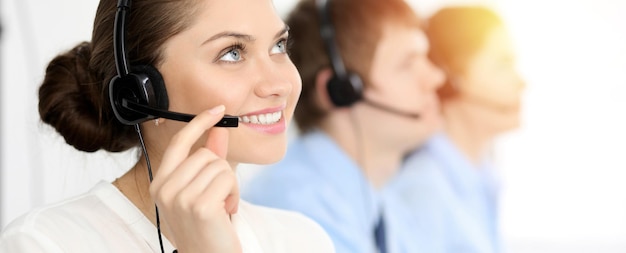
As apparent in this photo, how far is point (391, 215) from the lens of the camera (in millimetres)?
2135

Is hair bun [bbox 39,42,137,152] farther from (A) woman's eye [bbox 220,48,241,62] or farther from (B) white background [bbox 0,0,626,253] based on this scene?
(B) white background [bbox 0,0,626,253]

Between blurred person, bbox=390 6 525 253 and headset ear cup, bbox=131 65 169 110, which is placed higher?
headset ear cup, bbox=131 65 169 110

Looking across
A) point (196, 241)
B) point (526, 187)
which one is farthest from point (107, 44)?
point (526, 187)

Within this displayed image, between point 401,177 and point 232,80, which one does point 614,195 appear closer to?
point 401,177

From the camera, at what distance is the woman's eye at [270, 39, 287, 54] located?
43.6 inches

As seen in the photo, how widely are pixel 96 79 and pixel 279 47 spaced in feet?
0.86

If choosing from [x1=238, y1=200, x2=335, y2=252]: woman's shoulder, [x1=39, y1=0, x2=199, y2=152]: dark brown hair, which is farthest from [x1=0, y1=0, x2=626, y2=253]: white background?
[x1=39, y1=0, x2=199, y2=152]: dark brown hair

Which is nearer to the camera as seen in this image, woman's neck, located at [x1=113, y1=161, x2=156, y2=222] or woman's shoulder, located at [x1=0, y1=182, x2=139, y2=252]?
woman's shoulder, located at [x1=0, y1=182, x2=139, y2=252]

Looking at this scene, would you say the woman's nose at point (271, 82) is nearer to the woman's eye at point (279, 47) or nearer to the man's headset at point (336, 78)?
the woman's eye at point (279, 47)

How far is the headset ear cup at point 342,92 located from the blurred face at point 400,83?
143 mm

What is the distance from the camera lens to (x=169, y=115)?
977 millimetres

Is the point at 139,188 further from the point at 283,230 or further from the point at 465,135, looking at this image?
the point at 465,135

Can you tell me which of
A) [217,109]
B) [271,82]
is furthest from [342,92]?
[217,109]

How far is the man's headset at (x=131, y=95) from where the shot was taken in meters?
0.96
